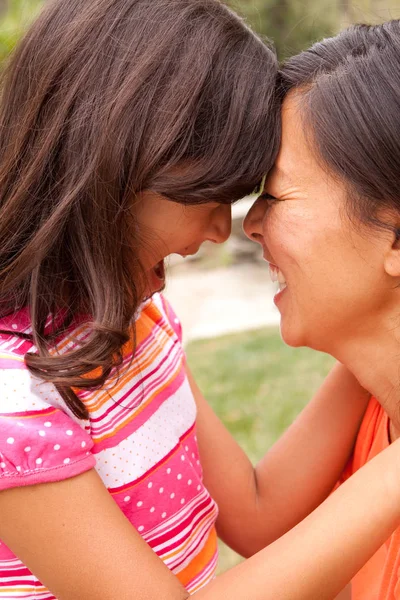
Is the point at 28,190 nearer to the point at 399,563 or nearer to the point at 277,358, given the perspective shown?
the point at 399,563

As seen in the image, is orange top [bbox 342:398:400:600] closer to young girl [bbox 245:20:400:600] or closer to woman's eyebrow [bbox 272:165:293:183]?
young girl [bbox 245:20:400:600]

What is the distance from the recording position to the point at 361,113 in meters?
1.86

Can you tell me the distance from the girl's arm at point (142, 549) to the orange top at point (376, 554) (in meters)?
0.37

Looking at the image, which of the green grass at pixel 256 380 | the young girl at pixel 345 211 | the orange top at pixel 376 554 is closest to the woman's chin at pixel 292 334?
the young girl at pixel 345 211

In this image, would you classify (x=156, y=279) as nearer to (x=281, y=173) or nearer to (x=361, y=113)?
(x=281, y=173)

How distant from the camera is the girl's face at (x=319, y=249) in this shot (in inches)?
76.1

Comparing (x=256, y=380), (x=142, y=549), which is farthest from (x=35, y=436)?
(x=256, y=380)

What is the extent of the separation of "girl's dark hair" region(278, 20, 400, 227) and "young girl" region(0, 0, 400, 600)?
11 cm

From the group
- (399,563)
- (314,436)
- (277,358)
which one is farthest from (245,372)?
(399,563)

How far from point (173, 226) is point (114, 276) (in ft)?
0.64

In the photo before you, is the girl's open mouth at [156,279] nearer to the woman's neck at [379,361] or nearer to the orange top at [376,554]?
the woman's neck at [379,361]

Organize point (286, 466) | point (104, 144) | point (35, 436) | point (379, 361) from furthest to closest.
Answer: point (286, 466) < point (379, 361) < point (104, 144) < point (35, 436)

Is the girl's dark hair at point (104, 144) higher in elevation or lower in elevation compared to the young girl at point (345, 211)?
higher

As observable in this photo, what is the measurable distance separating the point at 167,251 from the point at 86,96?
424 mm
